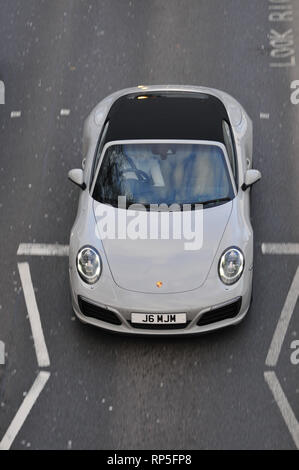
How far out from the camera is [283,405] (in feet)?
24.8

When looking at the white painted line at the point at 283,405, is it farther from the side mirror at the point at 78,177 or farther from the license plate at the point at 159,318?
the side mirror at the point at 78,177

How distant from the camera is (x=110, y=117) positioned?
9297mm

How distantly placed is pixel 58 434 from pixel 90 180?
2.77 meters

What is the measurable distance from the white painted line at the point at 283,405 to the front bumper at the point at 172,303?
656 mm

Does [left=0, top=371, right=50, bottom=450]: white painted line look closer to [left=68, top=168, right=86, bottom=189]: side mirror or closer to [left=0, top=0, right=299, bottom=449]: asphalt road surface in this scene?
[left=0, top=0, right=299, bottom=449]: asphalt road surface

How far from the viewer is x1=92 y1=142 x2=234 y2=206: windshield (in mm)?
8406

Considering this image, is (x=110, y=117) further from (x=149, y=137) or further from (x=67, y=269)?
(x=67, y=269)

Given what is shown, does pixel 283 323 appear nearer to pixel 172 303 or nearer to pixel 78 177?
pixel 172 303

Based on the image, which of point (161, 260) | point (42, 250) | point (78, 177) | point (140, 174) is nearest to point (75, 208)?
point (42, 250)

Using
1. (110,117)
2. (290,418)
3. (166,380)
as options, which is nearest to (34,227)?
(110,117)

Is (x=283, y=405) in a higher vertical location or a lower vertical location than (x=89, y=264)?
lower

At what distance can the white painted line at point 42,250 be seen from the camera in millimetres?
9250

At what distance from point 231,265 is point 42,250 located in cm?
243

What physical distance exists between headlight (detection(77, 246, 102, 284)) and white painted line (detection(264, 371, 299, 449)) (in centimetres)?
192
